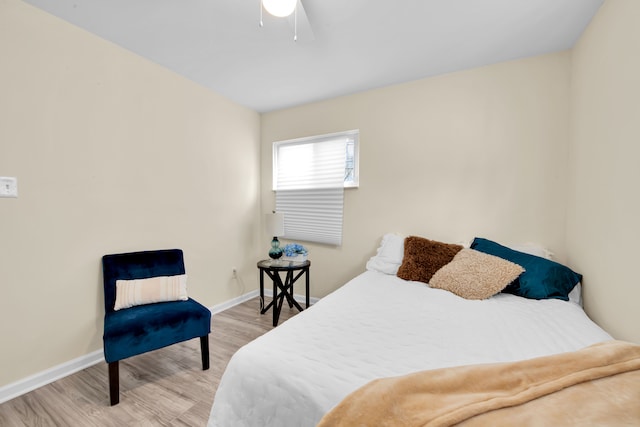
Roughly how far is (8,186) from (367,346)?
238 cm

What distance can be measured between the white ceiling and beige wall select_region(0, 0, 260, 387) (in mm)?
236

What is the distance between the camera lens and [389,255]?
2.48 metres

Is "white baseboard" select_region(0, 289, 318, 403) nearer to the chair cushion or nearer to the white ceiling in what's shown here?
the chair cushion

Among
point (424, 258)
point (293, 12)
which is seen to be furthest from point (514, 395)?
point (293, 12)

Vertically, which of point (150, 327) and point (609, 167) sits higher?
point (609, 167)

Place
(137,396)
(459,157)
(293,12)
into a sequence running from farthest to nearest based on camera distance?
(459,157) → (137,396) → (293,12)

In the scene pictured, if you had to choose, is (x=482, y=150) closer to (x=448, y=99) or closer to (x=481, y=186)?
(x=481, y=186)

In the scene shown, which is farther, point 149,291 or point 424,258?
point 424,258

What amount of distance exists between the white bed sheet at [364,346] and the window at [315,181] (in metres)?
1.49

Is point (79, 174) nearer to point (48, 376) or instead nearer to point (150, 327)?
point (150, 327)

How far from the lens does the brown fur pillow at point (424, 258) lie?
7.15 feet

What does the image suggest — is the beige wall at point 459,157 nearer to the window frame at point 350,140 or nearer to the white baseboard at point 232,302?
the window frame at point 350,140

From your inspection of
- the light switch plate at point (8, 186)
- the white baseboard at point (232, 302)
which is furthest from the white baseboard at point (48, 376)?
the light switch plate at point (8, 186)

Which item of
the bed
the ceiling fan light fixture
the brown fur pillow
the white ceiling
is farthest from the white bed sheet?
the white ceiling
